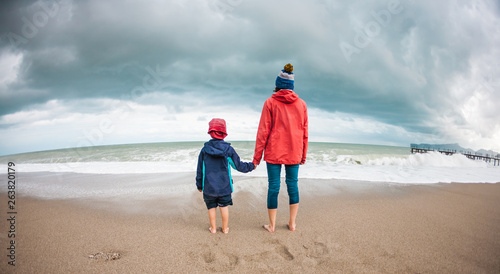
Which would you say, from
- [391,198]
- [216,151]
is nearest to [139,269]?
[216,151]

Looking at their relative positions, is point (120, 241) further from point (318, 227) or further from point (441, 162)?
point (441, 162)

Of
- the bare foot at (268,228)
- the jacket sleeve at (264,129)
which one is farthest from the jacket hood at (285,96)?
the bare foot at (268,228)

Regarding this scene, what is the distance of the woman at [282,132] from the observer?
275cm

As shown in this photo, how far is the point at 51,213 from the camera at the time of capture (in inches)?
142

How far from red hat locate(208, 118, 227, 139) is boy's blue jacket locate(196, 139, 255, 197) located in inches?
3.0

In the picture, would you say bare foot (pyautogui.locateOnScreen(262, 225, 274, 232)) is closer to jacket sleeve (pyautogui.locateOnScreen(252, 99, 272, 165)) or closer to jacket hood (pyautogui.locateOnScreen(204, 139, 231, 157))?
jacket sleeve (pyautogui.locateOnScreen(252, 99, 272, 165))

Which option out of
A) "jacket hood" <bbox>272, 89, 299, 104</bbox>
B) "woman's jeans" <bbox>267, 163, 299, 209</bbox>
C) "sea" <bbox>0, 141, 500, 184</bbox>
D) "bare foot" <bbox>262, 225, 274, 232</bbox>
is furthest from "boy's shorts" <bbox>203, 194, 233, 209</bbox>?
"sea" <bbox>0, 141, 500, 184</bbox>

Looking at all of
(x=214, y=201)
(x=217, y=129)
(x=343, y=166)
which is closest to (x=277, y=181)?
(x=214, y=201)

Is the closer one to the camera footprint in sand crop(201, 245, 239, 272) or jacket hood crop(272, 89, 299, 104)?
footprint in sand crop(201, 245, 239, 272)

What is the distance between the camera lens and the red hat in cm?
283

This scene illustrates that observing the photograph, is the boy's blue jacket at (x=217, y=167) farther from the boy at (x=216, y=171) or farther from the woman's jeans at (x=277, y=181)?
the woman's jeans at (x=277, y=181)

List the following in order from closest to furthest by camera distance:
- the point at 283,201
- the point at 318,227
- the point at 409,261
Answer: the point at 409,261 < the point at 318,227 < the point at 283,201

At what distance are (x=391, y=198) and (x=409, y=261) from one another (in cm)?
283

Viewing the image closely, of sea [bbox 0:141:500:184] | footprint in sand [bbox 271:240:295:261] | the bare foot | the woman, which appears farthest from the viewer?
sea [bbox 0:141:500:184]
